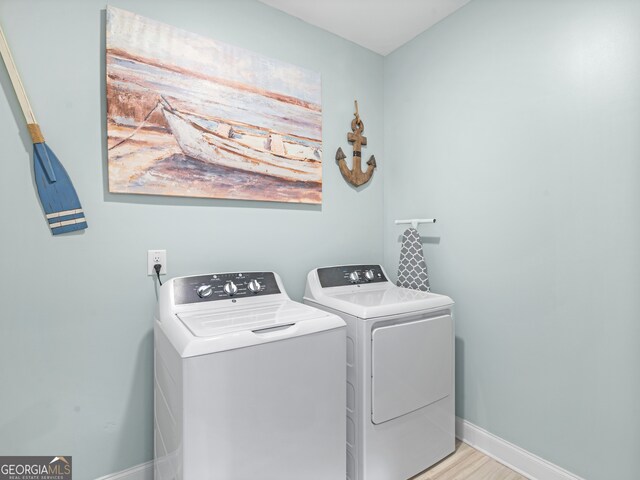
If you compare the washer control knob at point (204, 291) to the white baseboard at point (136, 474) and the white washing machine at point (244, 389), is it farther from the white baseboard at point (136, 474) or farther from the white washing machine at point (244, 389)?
the white baseboard at point (136, 474)

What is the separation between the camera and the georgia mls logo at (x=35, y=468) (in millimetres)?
1280

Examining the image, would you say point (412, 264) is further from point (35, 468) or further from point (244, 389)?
point (35, 468)

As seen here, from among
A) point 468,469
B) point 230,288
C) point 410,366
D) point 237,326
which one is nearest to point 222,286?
point 230,288

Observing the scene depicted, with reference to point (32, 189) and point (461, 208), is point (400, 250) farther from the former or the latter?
point (32, 189)

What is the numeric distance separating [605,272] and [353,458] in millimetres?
1378

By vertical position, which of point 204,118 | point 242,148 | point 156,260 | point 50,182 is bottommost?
point 156,260

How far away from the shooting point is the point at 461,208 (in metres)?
1.94

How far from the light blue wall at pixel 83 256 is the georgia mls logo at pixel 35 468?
0.03 m

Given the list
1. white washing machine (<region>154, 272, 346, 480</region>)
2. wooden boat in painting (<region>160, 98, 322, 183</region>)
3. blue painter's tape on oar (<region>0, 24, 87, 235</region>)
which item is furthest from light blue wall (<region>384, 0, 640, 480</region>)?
blue painter's tape on oar (<region>0, 24, 87, 235</region>)

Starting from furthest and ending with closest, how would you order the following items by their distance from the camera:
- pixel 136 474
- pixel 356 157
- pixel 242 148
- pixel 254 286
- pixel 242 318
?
pixel 356 157
pixel 242 148
pixel 254 286
pixel 136 474
pixel 242 318

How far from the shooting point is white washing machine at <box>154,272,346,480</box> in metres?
1.02

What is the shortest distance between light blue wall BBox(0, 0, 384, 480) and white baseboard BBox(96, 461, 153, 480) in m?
0.03

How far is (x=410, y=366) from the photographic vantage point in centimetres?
156

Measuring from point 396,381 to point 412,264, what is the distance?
773 mm
